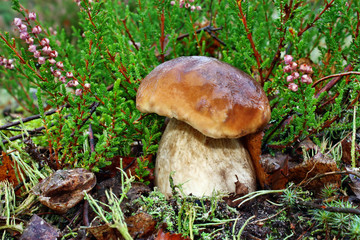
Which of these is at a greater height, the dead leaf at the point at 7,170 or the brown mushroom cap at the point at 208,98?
the brown mushroom cap at the point at 208,98

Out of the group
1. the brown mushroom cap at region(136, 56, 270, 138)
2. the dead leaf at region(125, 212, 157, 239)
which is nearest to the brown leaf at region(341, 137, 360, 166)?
the brown mushroom cap at region(136, 56, 270, 138)

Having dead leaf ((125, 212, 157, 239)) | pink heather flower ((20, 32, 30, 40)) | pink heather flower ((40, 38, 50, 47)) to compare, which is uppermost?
pink heather flower ((20, 32, 30, 40))

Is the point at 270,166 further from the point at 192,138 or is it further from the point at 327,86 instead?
the point at 327,86

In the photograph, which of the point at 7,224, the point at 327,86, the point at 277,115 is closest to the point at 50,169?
the point at 7,224

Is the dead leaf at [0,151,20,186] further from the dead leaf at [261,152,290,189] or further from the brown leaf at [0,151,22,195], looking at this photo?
the dead leaf at [261,152,290,189]

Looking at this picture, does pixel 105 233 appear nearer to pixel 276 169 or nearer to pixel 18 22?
pixel 276 169

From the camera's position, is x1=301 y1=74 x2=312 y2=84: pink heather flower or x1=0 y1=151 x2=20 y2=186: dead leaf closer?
x1=301 y1=74 x2=312 y2=84: pink heather flower

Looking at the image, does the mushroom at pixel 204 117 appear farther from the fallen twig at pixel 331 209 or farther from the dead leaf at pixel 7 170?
the dead leaf at pixel 7 170

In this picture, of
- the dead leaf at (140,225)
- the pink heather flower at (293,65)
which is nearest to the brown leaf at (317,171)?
the pink heather flower at (293,65)
